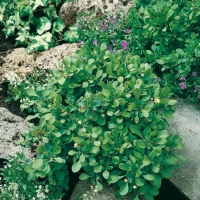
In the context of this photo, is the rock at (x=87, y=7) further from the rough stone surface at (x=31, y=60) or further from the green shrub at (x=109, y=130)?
the green shrub at (x=109, y=130)

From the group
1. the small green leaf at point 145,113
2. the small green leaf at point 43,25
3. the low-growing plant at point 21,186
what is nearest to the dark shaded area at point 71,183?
the low-growing plant at point 21,186

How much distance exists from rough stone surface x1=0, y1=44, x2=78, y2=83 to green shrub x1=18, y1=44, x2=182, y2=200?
70 cm

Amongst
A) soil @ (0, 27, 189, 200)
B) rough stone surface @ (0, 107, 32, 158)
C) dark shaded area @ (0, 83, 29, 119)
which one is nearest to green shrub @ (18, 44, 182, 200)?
rough stone surface @ (0, 107, 32, 158)

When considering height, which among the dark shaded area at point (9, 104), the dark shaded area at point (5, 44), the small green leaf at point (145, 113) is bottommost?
the dark shaded area at point (9, 104)

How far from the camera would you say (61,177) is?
277 centimetres

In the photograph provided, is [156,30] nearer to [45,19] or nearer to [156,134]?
[156,134]

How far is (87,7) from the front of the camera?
4039 mm

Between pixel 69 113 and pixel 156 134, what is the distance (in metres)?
0.68

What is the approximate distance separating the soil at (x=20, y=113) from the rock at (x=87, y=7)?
67 centimetres

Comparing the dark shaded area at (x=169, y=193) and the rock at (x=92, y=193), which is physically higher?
the rock at (x=92, y=193)

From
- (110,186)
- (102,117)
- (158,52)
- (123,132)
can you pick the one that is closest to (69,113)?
(102,117)

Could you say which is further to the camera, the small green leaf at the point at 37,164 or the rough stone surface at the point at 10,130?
the rough stone surface at the point at 10,130

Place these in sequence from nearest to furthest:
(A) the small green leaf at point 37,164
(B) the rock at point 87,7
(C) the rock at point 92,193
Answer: (A) the small green leaf at point 37,164 < (C) the rock at point 92,193 < (B) the rock at point 87,7

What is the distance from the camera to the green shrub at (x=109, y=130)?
265 centimetres
